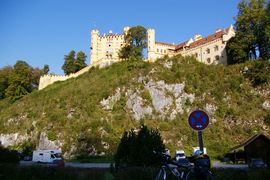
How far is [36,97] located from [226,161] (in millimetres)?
45014

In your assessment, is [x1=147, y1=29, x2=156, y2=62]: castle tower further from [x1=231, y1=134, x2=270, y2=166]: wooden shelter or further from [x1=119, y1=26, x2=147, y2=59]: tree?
[x1=231, y1=134, x2=270, y2=166]: wooden shelter

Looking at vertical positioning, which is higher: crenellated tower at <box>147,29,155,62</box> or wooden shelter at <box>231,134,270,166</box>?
crenellated tower at <box>147,29,155,62</box>

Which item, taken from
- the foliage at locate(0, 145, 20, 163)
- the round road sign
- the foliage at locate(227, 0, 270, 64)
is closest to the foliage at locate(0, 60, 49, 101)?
the foliage at locate(227, 0, 270, 64)

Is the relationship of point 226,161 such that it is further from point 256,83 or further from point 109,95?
point 109,95

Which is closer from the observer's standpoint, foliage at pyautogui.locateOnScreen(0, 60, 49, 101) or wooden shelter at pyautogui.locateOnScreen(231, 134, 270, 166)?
wooden shelter at pyautogui.locateOnScreen(231, 134, 270, 166)

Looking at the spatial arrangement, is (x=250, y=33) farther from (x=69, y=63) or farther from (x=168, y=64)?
(x=69, y=63)

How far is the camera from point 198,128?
8.91 metres

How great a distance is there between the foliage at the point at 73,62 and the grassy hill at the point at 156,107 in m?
25.6

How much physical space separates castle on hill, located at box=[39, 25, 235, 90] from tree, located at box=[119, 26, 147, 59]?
8.82 feet

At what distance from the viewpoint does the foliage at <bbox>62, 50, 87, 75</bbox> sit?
86.0 meters

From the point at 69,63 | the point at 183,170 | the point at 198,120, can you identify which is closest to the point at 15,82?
the point at 69,63

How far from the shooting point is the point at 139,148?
1301 cm

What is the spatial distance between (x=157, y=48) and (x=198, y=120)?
82.8 m

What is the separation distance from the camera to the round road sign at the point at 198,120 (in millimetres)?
8953
